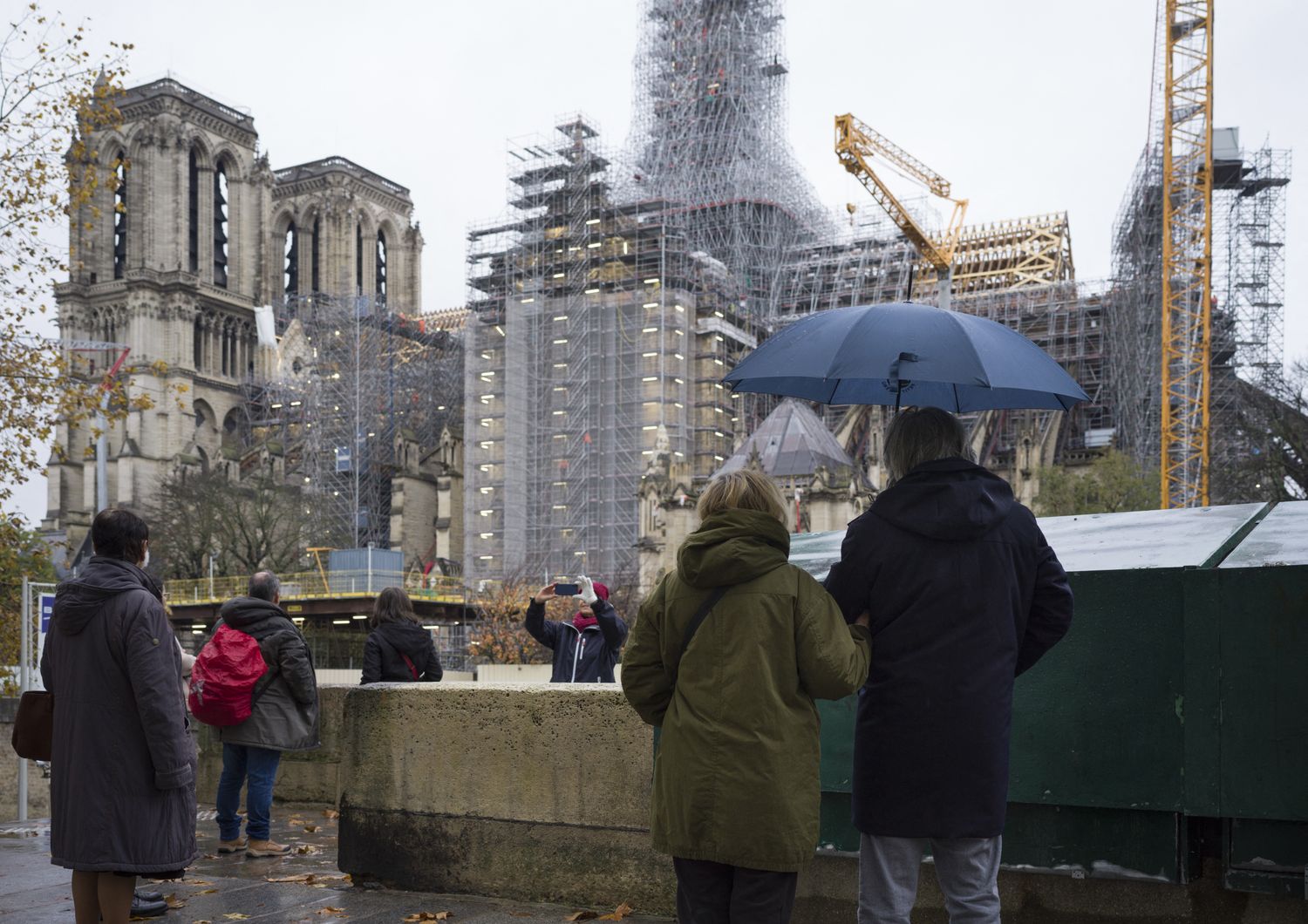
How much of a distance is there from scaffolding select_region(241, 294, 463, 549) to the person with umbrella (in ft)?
238

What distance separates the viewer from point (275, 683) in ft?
27.0

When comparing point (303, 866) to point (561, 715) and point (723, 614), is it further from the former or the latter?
point (723, 614)

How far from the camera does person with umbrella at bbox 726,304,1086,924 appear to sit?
398 cm

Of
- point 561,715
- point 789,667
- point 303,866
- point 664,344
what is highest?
point 664,344

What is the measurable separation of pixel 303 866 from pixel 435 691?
5.85 ft

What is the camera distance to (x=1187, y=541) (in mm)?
5277

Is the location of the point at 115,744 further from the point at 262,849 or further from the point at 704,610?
the point at 262,849

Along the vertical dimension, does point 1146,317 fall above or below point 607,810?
above

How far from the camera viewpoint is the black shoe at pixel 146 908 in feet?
21.2

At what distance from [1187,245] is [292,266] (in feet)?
244

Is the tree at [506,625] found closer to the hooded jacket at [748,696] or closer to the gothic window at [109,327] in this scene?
the hooded jacket at [748,696]

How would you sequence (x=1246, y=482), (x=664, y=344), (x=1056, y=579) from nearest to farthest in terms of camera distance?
1. (x=1056, y=579)
2. (x=1246, y=482)
3. (x=664, y=344)

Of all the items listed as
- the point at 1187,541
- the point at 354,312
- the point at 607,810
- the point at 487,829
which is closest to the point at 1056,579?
the point at 1187,541

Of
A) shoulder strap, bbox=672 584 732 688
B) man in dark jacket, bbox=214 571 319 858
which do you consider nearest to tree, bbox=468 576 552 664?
man in dark jacket, bbox=214 571 319 858
